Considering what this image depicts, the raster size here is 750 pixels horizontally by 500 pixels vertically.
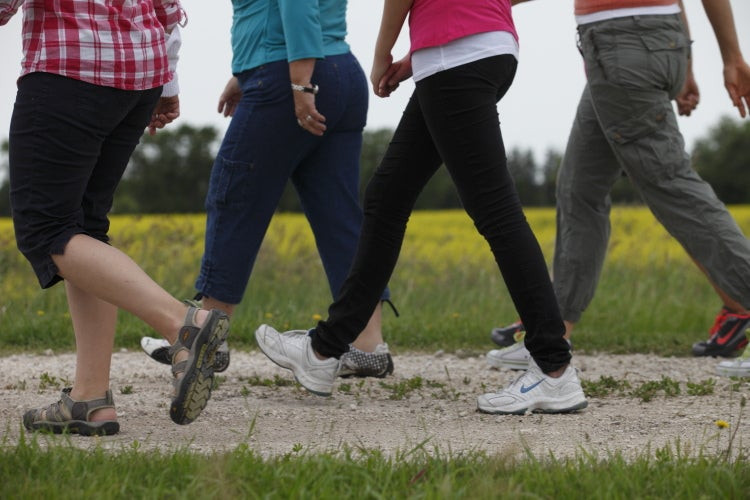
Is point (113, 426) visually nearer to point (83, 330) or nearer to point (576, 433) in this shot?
point (83, 330)

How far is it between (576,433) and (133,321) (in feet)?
11.2

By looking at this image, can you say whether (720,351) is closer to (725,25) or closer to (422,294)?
(725,25)

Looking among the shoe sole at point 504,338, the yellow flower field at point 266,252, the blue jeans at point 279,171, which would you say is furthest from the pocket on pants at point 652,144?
the yellow flower field at point 266,252

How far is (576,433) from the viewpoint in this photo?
3598mm

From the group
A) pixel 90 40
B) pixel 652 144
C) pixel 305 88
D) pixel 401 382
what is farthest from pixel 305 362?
pixel 652 144

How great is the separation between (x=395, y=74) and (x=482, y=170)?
66 cm

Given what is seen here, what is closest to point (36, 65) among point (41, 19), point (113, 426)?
point (41, 19)

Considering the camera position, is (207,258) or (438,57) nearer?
(438,57)

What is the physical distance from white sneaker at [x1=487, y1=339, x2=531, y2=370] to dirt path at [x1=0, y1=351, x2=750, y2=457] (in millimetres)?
74

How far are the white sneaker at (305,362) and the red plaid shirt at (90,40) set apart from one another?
1.20 m

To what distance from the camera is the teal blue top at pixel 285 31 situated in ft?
13.8

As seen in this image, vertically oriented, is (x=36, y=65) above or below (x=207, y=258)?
above

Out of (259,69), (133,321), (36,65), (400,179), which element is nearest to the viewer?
(36,65)

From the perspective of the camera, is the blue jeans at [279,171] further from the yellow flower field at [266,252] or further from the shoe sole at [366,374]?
the yellow flower field at [266,252]
